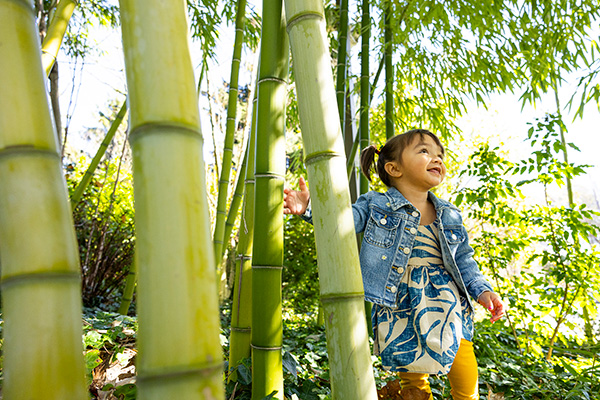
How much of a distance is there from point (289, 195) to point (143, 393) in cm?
74

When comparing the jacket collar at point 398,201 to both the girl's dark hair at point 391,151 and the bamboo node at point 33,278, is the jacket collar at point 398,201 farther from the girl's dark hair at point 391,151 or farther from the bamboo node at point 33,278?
the bamboo node at point 33,278

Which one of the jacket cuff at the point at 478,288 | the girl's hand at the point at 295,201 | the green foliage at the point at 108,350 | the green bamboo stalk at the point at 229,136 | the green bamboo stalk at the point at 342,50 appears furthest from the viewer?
the green bamboo stalk at the point at 342,50

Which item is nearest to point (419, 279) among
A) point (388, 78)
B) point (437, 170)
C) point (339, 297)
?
point (437, 170)

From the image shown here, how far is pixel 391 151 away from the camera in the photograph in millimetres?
Result: 1474

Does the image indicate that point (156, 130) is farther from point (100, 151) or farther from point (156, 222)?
point (100, 151)

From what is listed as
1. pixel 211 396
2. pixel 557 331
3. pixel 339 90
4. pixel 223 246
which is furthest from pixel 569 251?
pixel 211 396

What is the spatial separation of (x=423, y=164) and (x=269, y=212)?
24.0 inches

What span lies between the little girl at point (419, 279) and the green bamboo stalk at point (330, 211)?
575 millimetres

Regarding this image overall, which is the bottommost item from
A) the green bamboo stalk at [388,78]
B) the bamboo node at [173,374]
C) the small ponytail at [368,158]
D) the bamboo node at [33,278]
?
the bamboo node at [173,374]

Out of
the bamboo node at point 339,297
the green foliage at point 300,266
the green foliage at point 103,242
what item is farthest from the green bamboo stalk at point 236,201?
the green foliage at point 300,266

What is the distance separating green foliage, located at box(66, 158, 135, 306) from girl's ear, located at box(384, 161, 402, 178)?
240cm

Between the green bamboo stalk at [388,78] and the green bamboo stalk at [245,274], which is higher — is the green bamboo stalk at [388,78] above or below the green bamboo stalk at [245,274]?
above

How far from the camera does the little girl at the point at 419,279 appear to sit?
127 cm

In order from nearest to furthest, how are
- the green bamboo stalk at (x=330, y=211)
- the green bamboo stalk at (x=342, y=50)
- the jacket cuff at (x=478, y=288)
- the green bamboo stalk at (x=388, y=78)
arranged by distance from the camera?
the green bamboo stalk at (x=330, y=211) < the jacket cuff at (x=478, y=288) < the green bamboo stalk at (x=342, y=50) < the green bamboo stalk at (x=388, y=78)
